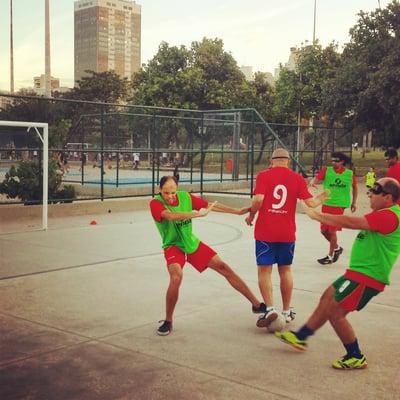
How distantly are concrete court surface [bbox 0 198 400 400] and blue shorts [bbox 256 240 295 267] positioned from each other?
0.69 metres

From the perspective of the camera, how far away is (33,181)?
45.6 ft

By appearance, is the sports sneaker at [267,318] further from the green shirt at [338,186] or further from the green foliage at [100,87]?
the green foliage at [100,87]

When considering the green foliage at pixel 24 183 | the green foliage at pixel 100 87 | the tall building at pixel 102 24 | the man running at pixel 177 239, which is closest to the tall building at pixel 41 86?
the green foliage at pixel 100 87

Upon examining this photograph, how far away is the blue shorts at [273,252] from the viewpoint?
570 cm

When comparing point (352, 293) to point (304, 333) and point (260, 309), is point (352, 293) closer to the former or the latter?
point (304, 333)

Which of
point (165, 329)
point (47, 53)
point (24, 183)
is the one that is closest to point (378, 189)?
point (165, 329)

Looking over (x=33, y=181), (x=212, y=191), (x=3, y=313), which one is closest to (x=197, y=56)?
(x=212, y=191)

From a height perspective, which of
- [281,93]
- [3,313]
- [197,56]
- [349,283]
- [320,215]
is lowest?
[3,313]

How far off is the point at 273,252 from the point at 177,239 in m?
0.96

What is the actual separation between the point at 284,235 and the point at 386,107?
22329mm

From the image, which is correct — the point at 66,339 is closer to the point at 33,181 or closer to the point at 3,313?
the point at 3,313

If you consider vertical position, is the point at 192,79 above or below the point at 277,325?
above

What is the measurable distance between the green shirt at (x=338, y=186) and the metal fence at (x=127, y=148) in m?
7.59

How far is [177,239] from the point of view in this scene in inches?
220
